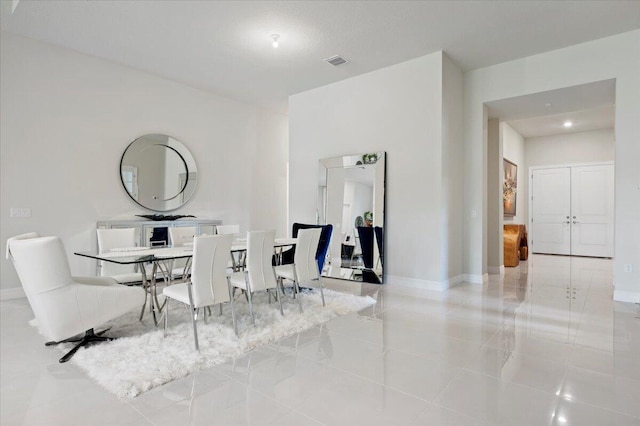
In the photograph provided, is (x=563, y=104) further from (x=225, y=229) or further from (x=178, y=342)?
(x=178, y=342)

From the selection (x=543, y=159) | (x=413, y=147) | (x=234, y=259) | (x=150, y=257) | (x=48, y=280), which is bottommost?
(x=234, y=259)

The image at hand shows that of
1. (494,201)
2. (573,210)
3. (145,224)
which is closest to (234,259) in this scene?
(145,224)

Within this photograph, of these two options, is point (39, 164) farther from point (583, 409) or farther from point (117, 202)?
point (583, 409)

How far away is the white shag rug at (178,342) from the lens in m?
2.22

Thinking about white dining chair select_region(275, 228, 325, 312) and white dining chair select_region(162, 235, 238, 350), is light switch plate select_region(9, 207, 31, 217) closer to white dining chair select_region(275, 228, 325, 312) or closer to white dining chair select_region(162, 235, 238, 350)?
white dining chair select_region(162, 235, 238, 350)

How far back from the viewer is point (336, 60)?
506 centimetres

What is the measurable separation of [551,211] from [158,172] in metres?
9.75

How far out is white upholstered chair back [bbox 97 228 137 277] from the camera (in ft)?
12.5

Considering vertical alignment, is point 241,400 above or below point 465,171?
below

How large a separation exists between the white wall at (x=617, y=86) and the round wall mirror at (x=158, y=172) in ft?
16.1

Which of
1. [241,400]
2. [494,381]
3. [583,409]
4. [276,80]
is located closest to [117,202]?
[276,80]

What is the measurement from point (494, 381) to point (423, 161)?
334 cm

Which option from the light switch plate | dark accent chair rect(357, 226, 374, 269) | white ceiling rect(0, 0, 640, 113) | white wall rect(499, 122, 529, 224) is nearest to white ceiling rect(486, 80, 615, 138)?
white ceiling rect(0, 0, 640, 113)

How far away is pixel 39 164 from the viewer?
176 inches
